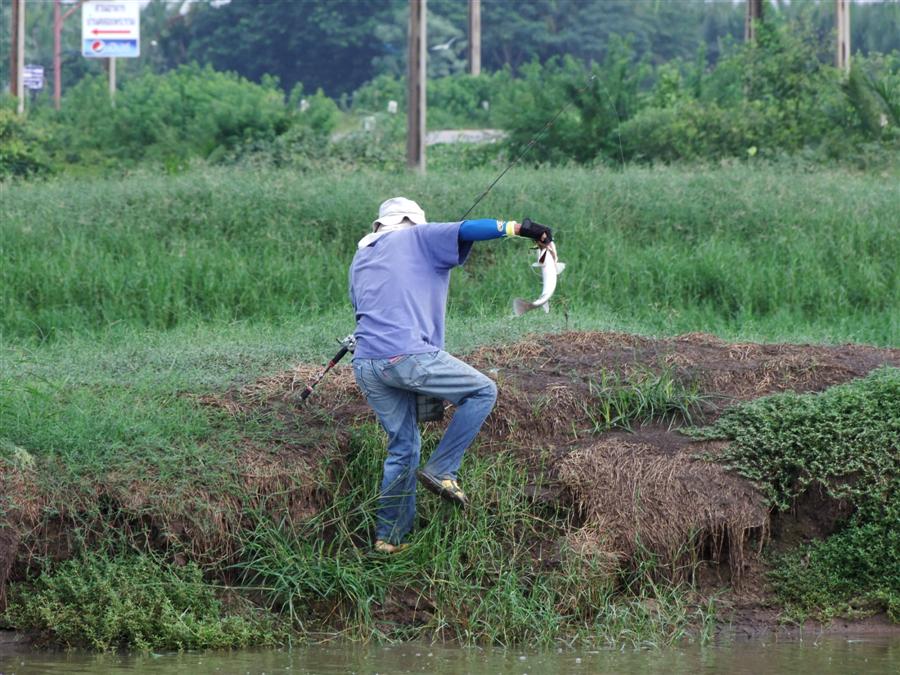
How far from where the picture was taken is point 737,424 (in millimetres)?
7652

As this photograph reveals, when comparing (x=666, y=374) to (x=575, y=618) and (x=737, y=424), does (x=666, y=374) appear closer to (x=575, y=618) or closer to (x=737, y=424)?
(x=737, y=424)

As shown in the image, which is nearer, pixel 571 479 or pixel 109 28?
pixel 571 479

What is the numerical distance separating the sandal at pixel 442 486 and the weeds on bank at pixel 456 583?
0.98ft

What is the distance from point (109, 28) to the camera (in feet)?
95.0

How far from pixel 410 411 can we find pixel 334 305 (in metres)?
4.37

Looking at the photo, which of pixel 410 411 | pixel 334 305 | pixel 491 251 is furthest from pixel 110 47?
pixel 410 411

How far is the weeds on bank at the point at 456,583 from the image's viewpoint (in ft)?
22.4

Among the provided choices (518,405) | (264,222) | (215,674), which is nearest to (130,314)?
(264,222)

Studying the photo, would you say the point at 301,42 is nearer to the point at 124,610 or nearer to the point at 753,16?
the point at 753,16

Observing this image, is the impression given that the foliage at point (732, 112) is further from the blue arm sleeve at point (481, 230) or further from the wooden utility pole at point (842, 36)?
the blue arm sleeve at point (481, 230)

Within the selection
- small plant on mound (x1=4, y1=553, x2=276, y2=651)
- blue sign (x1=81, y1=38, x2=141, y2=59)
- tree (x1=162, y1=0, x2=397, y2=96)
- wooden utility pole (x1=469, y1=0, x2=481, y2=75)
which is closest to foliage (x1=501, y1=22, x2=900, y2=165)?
small plant on mound (x1=4, y1=553, x2=276, y2=651)

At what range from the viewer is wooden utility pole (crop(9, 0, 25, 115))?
17188 mm

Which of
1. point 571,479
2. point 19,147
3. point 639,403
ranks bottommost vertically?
point 571,479

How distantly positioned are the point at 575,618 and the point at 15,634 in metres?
2.74
